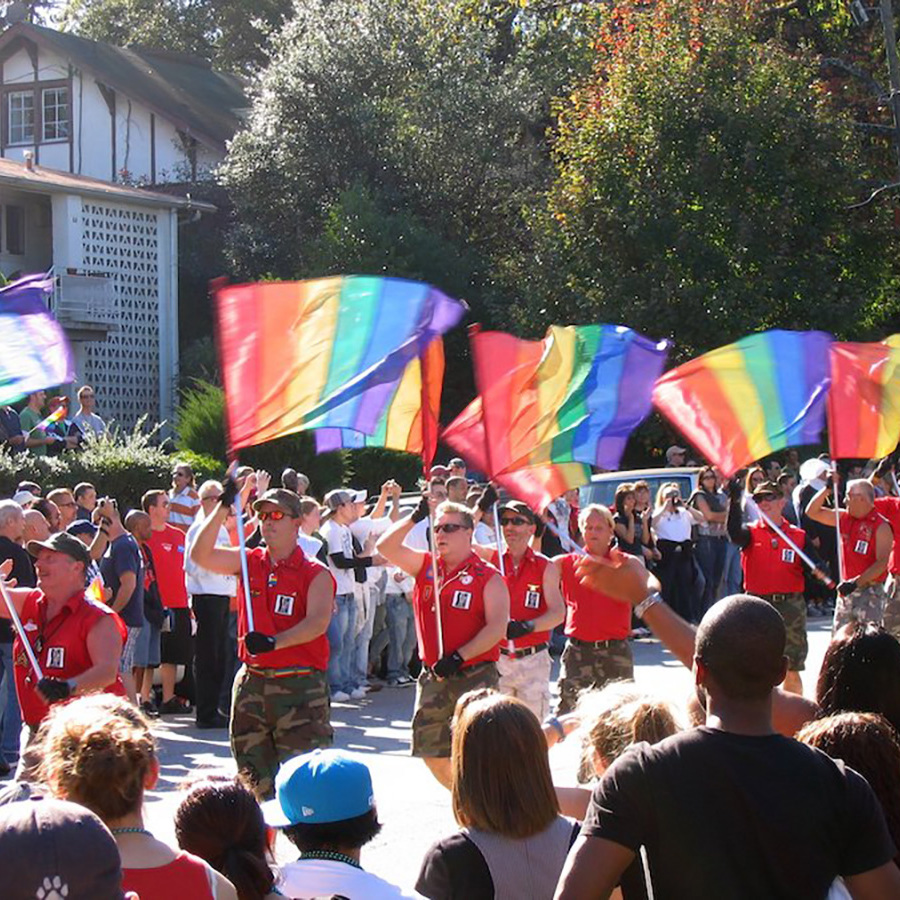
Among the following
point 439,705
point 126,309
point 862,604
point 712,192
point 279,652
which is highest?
point 712,192

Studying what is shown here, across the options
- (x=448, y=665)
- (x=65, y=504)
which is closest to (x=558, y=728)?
(x=448, y=665)

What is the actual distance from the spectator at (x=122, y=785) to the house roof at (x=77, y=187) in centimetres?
2967

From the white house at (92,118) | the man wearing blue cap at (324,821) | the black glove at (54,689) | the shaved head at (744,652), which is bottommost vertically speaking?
the black glove at (54,689)

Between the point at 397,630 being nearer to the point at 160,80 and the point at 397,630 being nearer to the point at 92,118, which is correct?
the point at 92,118

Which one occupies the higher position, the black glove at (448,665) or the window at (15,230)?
the window at (15,230)

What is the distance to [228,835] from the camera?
4137 millimetres

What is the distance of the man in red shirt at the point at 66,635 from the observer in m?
7.25

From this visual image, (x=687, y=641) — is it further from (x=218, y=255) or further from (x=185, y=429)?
(x=218, y=255)

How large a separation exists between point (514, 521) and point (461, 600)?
150cm

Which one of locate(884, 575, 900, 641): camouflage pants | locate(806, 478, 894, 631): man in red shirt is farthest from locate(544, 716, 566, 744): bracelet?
locate(884, 575, 900, 641): camouflage pants

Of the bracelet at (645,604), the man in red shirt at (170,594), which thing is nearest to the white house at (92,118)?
the man in red shirt at (170,594)

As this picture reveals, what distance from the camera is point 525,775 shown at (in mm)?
4422

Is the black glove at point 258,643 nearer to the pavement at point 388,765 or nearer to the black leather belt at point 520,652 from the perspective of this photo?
the pavement at point 388,765

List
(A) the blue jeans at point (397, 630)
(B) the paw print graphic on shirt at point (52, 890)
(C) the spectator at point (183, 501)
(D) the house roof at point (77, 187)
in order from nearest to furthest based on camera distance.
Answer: (B) the paw print graphic on shirt at point (52, 890)
(C) the spectator at point (183, 501)
(A) the blue jeans at point (397, 630)
(D) the house roof at point (77, 187)
